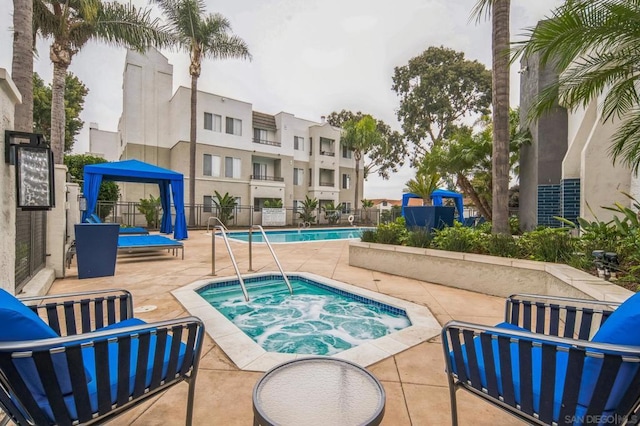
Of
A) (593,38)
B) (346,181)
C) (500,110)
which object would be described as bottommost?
(500,110)

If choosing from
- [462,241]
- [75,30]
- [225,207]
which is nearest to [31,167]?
[462,241]

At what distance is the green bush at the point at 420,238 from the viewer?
5.99 m

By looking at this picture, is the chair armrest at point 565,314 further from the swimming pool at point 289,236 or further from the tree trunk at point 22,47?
the swimming pool at point 289,236

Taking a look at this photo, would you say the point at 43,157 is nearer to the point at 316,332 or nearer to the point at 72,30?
the point at 316,332

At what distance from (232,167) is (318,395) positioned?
2044 centimetres

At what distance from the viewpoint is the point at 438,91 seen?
22672mm

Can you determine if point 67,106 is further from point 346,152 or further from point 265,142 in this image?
point 346,152

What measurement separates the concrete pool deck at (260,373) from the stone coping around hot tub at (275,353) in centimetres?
7

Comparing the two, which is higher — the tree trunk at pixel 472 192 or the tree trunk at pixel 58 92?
the tree trunk at pixel 58 92

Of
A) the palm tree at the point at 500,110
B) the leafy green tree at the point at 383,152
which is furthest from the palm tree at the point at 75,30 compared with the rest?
the leafy green tree at the point at 383,152

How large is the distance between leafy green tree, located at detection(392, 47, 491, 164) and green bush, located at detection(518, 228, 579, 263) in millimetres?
18913

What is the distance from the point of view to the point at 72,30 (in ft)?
31.8

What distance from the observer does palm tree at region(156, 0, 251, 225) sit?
14.9m

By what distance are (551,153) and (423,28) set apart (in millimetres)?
6218
